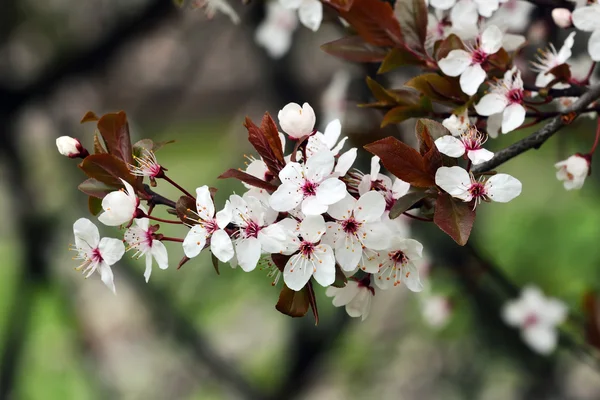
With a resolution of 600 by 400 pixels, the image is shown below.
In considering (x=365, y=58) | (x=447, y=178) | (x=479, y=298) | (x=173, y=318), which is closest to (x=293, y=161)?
(x=447, y=178)

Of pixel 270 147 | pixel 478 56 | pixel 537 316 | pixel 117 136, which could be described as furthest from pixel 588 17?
pixel 537 316

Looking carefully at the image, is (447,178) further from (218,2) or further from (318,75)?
(318,75)

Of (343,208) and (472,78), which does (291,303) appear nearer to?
(343,208)

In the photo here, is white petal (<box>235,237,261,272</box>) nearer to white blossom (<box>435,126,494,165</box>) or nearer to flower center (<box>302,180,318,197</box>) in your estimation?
flower center (<box>302,180,318,197</box>)

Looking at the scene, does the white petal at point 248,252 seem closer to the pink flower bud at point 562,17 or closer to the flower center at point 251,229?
the flower center at point 251,229

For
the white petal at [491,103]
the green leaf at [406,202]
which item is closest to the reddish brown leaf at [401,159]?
the green leaf at [406,202]

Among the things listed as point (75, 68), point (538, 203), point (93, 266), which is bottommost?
point (538, 203)
